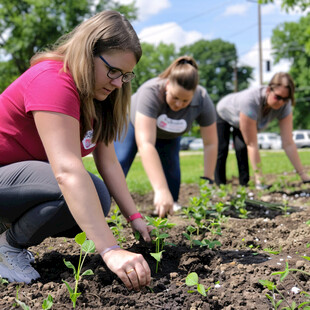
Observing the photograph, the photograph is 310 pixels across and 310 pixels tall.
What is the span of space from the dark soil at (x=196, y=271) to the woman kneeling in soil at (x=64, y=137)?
0.34 ft

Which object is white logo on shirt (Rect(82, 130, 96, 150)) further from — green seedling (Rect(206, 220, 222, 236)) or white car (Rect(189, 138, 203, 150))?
white car (Rect(189, 138, 203, 150))

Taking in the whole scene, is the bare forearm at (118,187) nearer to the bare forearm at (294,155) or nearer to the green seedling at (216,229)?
the green seedling at (216,229)

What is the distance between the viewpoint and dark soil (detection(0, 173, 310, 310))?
5.45 ft

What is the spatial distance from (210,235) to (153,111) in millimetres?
1401

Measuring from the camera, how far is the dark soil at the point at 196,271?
166 cm

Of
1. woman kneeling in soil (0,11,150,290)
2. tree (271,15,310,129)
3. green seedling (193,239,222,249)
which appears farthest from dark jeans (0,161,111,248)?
tree (271,15,310,129)

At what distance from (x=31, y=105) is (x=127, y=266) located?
80 centimetres

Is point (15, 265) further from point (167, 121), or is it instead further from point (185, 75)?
point (167, 121)

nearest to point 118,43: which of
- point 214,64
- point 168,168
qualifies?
point 168,168

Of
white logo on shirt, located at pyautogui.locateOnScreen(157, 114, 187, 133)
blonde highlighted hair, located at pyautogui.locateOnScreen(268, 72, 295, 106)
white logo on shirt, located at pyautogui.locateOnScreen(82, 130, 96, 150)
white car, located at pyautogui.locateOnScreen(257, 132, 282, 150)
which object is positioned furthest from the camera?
white car, located at pyautogui.locateOnScreen(257, 132, 282, 150)

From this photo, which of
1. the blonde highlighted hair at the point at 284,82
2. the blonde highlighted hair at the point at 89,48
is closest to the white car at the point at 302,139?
the blonde highlighted hair at the point at 284,82

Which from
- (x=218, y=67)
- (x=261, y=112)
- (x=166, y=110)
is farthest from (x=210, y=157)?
(x=218, y=67)

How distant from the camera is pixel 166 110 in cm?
387

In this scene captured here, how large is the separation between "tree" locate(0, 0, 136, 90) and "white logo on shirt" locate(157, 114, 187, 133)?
19.4m
